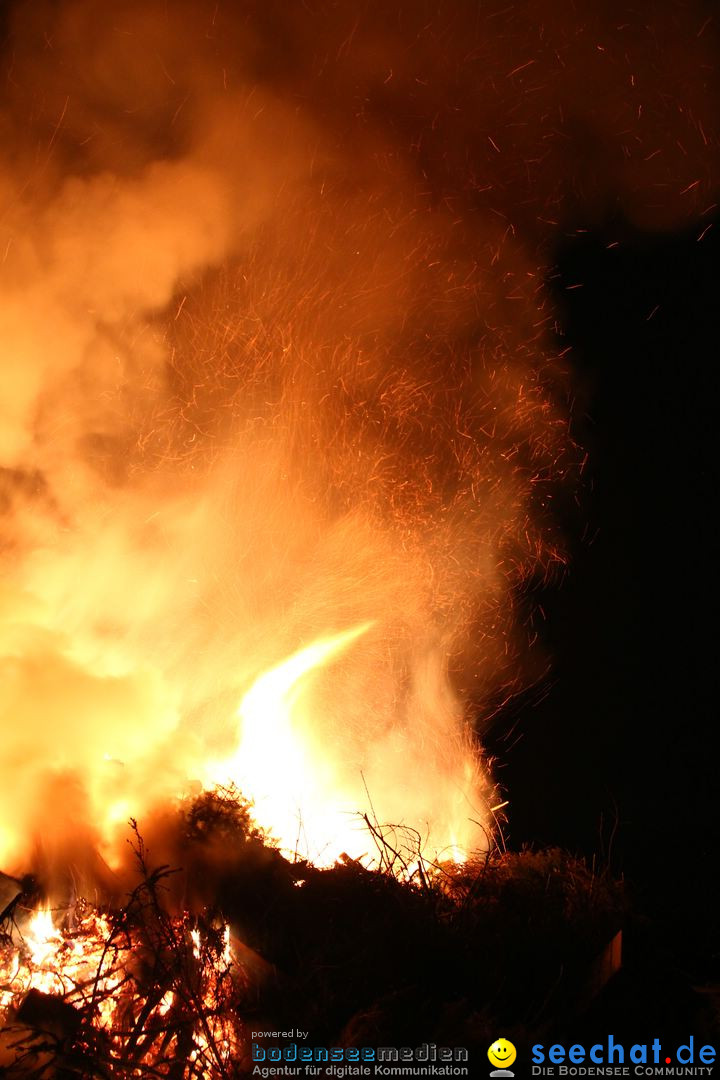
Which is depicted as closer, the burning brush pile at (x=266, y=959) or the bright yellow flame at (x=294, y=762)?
the burning brush pile at (x=266, y=959)

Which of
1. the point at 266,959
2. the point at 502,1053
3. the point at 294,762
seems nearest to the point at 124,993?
the point at 266,959

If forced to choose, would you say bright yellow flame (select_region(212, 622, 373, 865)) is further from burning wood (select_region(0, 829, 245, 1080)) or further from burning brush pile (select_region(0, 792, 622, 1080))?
burning wood (select_region(0, 829, 245, 1080))

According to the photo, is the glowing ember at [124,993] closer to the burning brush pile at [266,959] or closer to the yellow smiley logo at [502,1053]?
the burning brush pile at [266,959]

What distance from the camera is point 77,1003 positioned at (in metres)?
4.34

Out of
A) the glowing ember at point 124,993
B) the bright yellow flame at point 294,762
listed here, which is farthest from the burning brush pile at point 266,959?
the bright yellow flame at point 294,762

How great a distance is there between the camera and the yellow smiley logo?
3672mm

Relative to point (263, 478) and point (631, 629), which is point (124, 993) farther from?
point (631, 629)

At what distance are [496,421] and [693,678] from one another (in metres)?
7.02

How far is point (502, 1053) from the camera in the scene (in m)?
3.69

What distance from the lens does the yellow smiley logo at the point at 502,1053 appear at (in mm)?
3672

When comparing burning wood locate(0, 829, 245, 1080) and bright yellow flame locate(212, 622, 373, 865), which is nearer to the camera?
burning wood locate(0, 829, 245, 1080)

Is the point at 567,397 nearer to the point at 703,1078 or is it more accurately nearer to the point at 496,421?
the point at 496,421

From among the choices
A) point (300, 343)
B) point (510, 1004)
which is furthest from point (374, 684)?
point (510, 1004)

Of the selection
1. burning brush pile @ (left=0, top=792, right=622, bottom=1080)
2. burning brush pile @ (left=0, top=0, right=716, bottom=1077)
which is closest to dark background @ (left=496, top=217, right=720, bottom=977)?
burning brush pile @ (left=0, top=0, right=716, bottom=1077)
